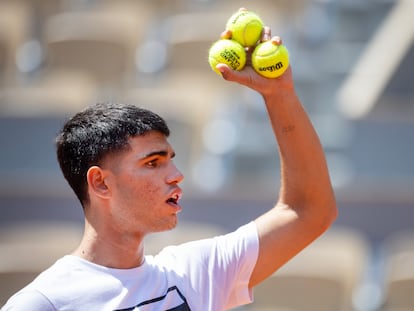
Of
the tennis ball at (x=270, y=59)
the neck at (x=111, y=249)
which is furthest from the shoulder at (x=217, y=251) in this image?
the tennis ball at (x=270, y=59)

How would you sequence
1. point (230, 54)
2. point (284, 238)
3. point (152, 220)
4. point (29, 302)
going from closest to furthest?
point (29, 302), point (152, 220), point (230, 54), point (284, 238)

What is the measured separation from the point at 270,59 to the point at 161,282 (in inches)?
29.2

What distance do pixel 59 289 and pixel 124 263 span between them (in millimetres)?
235

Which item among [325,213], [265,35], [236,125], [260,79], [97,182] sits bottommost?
[325,213]

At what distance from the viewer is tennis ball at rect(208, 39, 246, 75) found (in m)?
2.94

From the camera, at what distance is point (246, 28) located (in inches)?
116

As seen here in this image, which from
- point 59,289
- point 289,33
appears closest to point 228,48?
point 59,289

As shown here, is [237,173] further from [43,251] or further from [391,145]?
[43,251]

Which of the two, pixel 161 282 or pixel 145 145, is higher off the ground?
pixel 145 145

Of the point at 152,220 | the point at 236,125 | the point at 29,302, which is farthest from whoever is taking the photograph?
the point at 236,125

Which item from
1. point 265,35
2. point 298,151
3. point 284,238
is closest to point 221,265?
point 284,238

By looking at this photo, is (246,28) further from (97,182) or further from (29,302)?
(29,302)

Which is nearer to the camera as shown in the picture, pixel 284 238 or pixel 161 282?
pixel 161 282

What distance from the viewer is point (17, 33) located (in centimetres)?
873
